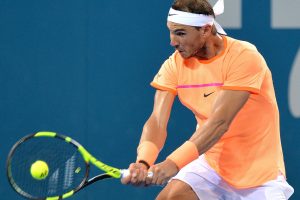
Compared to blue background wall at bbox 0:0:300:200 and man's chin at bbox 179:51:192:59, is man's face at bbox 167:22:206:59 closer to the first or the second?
man's chin at bbox 179:51:192:59

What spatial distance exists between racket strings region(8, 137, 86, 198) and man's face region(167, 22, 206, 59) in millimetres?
899

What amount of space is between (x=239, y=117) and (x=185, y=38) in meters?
0.55

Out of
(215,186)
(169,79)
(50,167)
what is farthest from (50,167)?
(215,186)

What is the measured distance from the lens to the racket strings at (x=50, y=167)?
5.12 metres

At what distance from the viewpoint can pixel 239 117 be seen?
5.01m

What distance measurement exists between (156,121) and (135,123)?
1.13 m

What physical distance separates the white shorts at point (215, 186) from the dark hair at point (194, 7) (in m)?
0.87

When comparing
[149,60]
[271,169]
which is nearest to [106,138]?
[149,60]

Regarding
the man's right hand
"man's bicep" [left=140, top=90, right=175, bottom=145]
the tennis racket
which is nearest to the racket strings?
the tennis racket

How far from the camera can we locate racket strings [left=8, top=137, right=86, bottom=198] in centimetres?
512

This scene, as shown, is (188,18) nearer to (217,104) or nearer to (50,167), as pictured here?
(217,104)

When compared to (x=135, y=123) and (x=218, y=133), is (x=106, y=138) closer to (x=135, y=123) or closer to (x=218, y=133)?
(x=135, y=123)

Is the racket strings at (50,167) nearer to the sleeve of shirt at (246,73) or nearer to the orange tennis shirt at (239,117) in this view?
the orange tennis shirt at (239,117)

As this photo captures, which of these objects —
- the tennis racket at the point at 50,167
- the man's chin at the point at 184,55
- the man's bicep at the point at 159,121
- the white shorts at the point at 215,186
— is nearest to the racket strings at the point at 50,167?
the tennis racket at the point at 50,167
